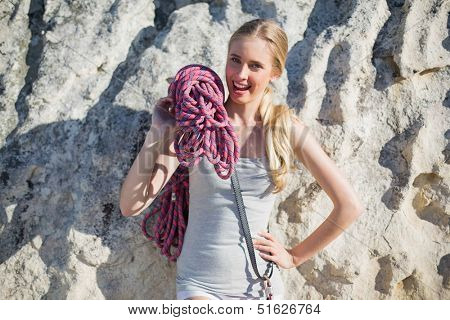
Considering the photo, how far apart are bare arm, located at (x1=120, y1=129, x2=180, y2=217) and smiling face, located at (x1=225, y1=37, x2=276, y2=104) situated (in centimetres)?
36

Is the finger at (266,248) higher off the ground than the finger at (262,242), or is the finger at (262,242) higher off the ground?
the finger at (262,242)

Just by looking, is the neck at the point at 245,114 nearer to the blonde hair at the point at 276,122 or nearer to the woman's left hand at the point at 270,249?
the blonde hair at the point at 276,122

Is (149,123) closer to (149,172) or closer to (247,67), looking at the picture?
(149,172)

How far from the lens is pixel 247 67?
2.13 m

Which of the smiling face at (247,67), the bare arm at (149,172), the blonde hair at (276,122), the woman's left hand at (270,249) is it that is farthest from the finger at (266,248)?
the smiling face at (247,67)

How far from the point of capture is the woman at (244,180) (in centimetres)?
213

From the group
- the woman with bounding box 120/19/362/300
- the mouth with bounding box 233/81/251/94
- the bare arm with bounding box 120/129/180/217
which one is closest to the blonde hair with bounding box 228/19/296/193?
the woman with bounding box 120/19/362/300

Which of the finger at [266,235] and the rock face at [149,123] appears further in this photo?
the rock face at [149,123]

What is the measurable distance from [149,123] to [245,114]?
1.73ft

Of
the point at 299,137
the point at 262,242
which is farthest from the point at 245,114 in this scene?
the point at 262,242

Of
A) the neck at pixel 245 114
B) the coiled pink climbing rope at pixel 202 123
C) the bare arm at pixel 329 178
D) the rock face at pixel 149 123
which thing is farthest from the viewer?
the rock face at pixel 149 123

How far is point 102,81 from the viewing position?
2.64m

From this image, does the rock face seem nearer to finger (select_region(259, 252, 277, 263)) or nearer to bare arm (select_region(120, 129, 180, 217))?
bare arm (select_region(120, 129, 180, 217))

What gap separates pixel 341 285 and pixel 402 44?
1.27m
